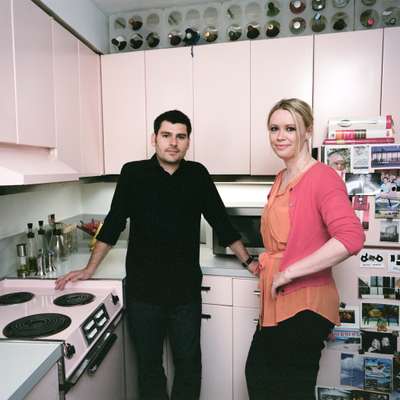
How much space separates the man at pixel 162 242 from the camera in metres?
1.58

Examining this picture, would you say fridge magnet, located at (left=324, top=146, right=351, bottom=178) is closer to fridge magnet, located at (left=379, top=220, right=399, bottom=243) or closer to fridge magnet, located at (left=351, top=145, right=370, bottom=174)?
fridge magnet, located at (left=351, top=145, right=370, bottom=174)

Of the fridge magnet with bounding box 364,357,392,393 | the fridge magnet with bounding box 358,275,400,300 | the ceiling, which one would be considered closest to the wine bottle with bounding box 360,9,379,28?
the ceiling

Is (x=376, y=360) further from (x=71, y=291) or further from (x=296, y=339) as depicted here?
(x=71, y=291)

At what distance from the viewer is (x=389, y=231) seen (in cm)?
156

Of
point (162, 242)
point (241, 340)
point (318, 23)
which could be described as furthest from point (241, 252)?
point (318, 23)

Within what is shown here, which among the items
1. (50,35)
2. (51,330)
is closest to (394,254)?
(51,330)

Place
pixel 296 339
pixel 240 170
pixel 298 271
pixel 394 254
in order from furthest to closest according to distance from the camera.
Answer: pixel 240 170
pixel 394 254
pixel 296 339
pixel 298 271

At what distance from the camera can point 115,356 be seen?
62.3 inches

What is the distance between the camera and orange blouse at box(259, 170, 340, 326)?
3.91 feet

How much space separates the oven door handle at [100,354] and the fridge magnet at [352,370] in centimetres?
113

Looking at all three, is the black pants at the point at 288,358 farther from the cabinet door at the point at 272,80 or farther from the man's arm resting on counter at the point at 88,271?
the cabinet door at the point at 272,80

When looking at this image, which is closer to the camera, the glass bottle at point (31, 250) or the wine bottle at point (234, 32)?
the glass bottle at point (31, 250)

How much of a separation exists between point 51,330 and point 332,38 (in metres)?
1.99

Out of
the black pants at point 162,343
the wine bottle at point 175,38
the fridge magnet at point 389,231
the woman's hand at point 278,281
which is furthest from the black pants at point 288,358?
the wine bottle at point 175,38
